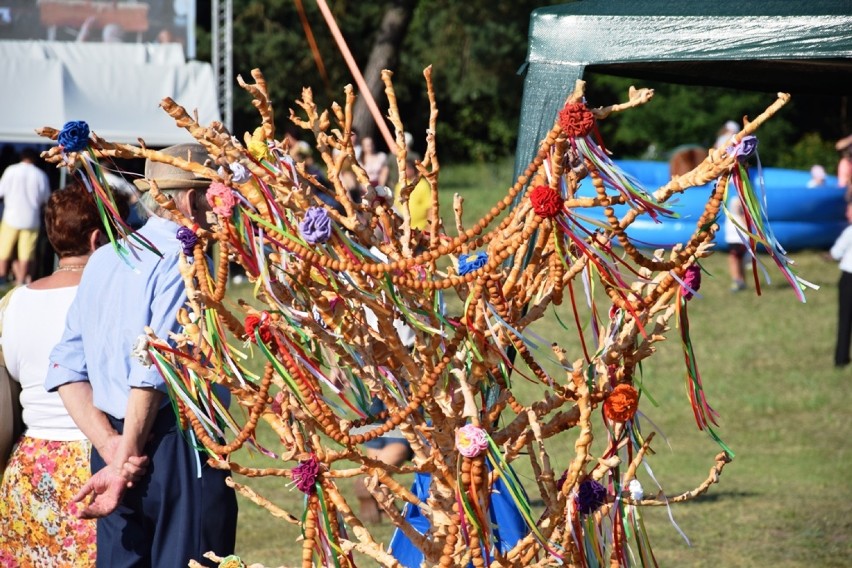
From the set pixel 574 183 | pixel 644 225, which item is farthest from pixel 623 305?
pixel 644 225

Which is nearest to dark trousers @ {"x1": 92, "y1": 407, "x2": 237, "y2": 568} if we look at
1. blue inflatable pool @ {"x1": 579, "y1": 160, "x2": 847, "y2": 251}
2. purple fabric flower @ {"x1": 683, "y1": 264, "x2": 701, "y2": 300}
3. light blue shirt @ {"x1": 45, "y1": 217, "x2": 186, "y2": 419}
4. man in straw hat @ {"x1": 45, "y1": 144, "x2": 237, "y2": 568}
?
man in straw hat @ {"x1": 45, "y1": 144, "x2": 237, "y2": 568}

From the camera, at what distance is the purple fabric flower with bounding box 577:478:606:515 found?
2357 millimetres

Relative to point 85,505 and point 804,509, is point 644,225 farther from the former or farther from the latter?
point 85,505

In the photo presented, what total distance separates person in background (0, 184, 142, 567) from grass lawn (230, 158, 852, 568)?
603mm

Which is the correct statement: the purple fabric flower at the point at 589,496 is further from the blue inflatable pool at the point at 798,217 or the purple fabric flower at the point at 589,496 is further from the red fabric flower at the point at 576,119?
the blue inflatable pool at the point at 798,217

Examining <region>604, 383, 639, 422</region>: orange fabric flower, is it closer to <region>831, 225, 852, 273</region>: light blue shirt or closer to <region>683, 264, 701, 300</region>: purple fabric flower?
<region>683, 264, 701, 300</region>: purple fabric flower

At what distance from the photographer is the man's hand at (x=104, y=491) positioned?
9.49ft

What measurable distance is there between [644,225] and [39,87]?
26.5 feet

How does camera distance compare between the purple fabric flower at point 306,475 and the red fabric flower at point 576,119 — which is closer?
the red fabric flower at point 576,119

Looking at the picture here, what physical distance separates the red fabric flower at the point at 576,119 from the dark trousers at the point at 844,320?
733cm

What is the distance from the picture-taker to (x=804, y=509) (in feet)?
19.2

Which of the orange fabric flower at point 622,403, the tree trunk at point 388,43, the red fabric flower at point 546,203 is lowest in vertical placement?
the tree trunk at point 388,43

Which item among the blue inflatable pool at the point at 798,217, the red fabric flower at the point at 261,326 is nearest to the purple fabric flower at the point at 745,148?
the red fabric flower at the point at 261,326

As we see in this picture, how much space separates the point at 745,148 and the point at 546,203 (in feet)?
1.25
